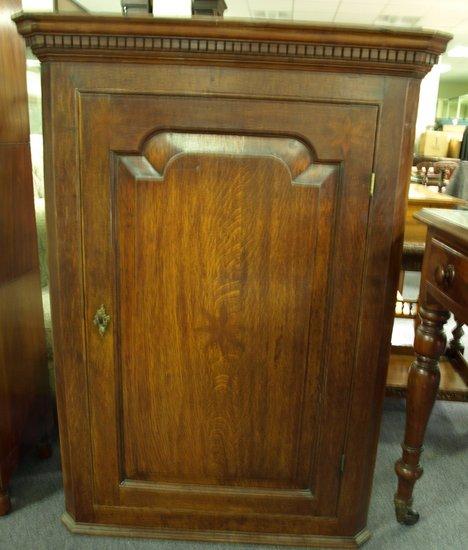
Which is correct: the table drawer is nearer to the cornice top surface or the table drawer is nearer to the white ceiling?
the cornice top surface

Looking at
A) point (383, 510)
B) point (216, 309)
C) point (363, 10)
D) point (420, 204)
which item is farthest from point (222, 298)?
point (363, 10)

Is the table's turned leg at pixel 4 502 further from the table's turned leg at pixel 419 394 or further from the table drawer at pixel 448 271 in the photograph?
the table drawer at pixel 448 271

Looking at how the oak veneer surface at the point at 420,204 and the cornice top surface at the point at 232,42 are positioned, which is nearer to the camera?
the cornice top surface at the point at 232,42

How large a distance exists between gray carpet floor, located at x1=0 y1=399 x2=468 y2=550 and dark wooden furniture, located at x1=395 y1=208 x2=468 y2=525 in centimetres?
7

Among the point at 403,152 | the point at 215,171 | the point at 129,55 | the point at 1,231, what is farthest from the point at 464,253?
the point at 1,231

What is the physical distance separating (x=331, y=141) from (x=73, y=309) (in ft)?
2.24

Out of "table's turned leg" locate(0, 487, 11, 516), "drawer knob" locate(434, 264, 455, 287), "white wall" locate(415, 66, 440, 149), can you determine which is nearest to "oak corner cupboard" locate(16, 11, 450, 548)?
"drawer knob" locate(434, 264, 455, 287)

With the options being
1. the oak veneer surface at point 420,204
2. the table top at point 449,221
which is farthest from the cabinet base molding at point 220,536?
the oak veneer surface at point 420,204

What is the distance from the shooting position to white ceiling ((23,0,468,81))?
263 inches

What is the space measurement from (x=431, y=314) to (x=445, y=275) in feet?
0.59

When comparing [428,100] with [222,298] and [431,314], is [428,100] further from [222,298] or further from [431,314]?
[222,298]

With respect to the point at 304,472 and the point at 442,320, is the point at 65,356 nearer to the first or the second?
the point at 304,472

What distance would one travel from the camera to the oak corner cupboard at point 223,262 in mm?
1034

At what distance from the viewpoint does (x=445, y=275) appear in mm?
1182
